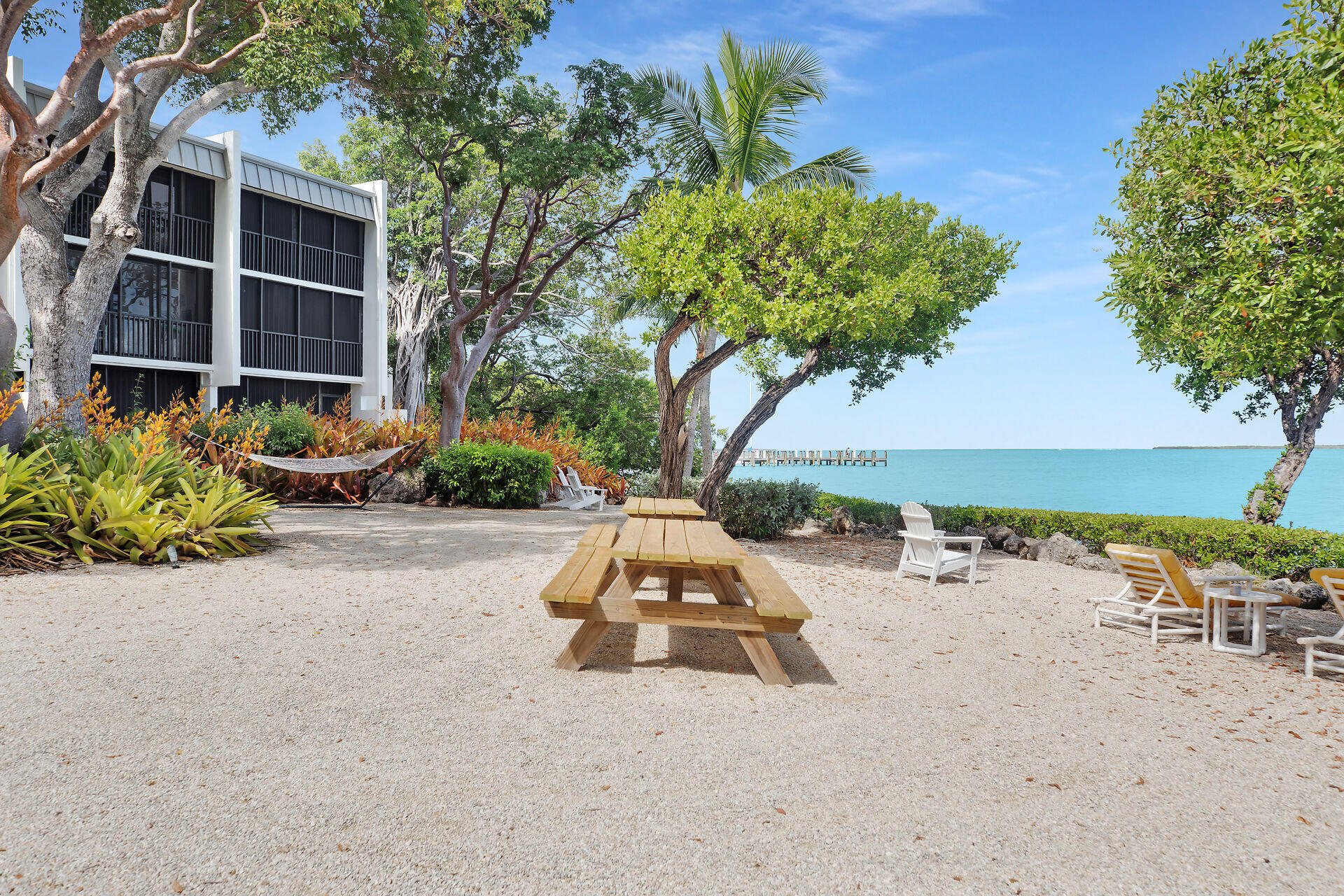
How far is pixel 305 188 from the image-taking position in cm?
1922

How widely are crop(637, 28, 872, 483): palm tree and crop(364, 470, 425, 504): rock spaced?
5.47 metres

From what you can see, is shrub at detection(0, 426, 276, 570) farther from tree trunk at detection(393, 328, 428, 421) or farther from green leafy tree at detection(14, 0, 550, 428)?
tree trunk at detection(393, 328, 428, 421)

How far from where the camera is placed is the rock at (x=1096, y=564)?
28.1ft

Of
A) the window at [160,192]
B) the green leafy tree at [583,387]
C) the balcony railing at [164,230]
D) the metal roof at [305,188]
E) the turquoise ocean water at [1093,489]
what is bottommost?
the turquoise ocean water at [1093,489]

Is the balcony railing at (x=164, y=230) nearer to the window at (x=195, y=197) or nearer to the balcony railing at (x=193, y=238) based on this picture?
the balcony railing at (x=193, y=238)

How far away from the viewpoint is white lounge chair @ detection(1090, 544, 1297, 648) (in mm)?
5391

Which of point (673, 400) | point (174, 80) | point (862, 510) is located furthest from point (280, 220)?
point (862, 510)

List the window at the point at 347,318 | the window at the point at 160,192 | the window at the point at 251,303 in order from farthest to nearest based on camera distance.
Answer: the window at the point at 347,318
the window at the point at 251,303
the window at the point at 160,192

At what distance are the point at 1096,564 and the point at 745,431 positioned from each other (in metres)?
4.67

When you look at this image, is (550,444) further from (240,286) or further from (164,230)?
(164,230)

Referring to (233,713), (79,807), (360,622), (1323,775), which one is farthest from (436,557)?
(1323,775)

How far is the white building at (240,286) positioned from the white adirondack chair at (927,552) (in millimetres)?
14607

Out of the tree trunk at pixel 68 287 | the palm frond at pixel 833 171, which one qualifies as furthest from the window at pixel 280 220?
the palm frond at pixel 833 171

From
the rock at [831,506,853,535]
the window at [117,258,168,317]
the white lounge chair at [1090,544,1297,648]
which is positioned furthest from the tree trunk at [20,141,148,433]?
the white lounge chair at [1090,544,1297,648]
